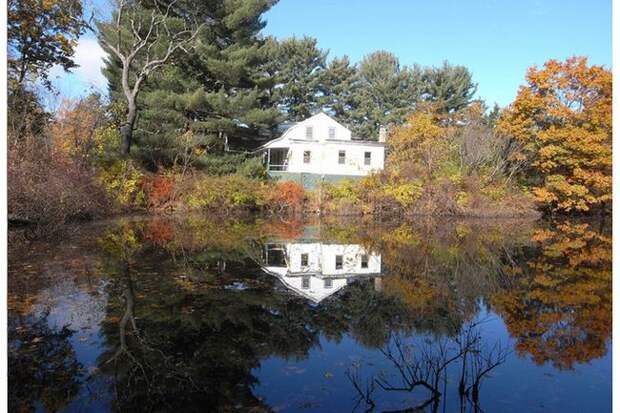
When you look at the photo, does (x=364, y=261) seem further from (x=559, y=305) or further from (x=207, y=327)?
(x=207, y=327)

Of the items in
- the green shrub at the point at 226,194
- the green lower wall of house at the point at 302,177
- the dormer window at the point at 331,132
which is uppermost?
the dormer window at the point at 331,132

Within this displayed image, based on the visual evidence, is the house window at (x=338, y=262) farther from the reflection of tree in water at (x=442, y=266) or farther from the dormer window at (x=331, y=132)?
the dormer window at (x=331, y=132)

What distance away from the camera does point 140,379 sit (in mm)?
4703

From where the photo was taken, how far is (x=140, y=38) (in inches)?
1034

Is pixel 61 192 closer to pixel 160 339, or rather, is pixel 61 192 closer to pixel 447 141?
pixel 160 339

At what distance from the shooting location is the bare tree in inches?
1044

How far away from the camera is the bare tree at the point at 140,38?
2652 cm

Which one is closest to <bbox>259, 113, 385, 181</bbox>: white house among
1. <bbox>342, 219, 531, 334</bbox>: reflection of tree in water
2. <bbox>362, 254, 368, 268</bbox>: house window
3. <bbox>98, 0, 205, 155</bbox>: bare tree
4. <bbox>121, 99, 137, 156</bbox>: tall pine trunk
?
<bbox>98, 0, 205, 155</bbox>: bare tree

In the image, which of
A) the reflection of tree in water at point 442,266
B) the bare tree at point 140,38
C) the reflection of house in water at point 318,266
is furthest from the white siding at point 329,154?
the reflection of house in water at point 318,266

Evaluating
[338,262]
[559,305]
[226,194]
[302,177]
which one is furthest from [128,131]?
[559,305]

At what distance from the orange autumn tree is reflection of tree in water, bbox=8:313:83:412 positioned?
90.5 feet

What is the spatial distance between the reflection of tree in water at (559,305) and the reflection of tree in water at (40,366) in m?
5.02

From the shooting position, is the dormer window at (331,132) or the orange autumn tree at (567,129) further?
the dormer window at (331,132)

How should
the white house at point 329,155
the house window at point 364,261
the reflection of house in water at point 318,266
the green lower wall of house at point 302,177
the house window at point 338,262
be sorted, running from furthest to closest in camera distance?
the white house at point 329,155 < the green lower wall of house at point 302,177 < the house window at point 364,261 < the house window at point 338,262 < the reflection of house in water at point 318,266
